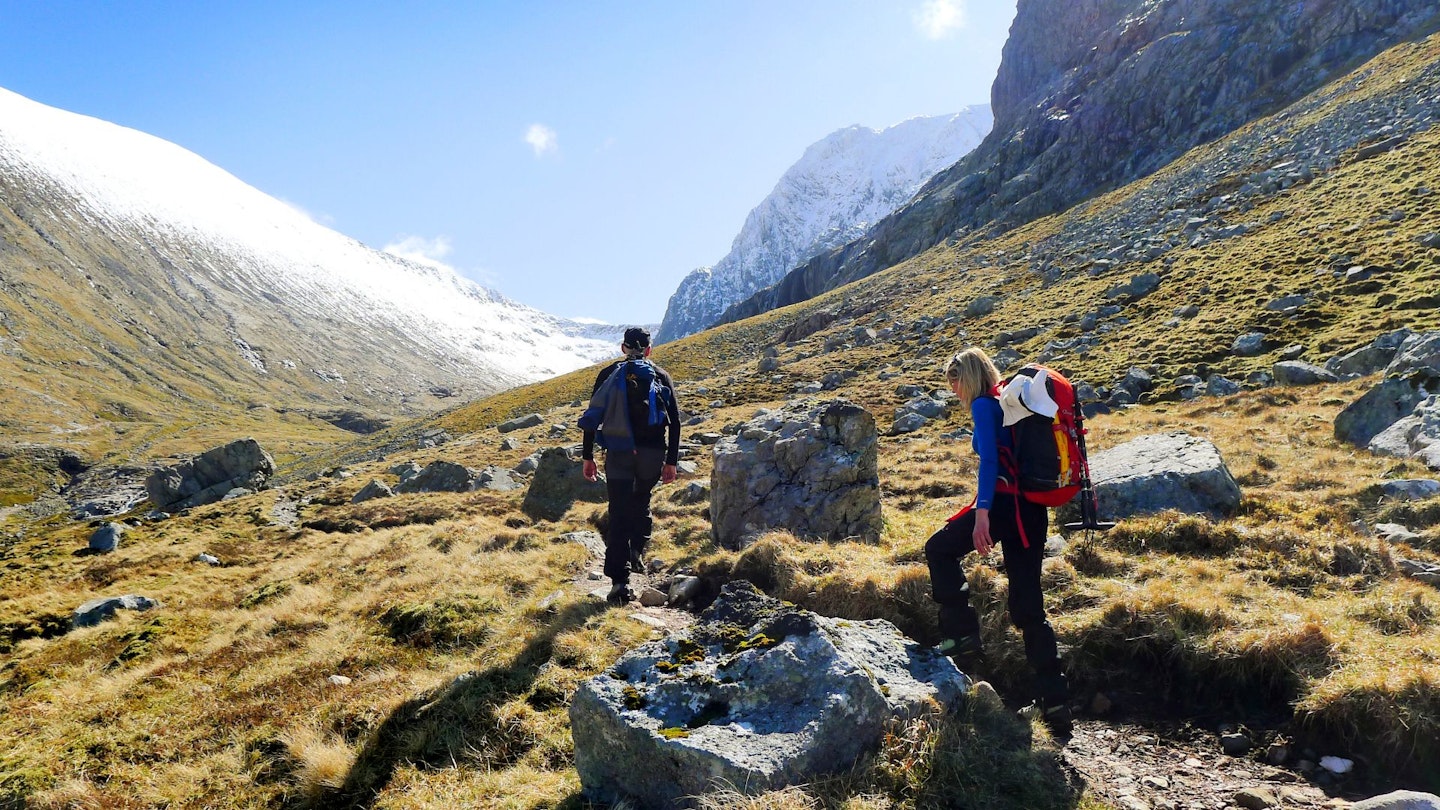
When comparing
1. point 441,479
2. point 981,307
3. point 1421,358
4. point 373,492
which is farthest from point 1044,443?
point 981,307

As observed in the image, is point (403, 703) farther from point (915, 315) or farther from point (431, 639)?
point (915, 315)

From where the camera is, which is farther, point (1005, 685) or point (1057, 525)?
point (1057, 525)

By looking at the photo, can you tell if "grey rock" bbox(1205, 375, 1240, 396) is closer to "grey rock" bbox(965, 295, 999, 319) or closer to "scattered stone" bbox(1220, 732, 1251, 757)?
"scattered stone" bbox(1220, 732, 1251, 757)

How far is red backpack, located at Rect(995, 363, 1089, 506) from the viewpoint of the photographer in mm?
5406

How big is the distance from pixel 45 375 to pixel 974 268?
176 m

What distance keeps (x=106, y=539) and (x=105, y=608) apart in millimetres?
13116

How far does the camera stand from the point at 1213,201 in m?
46.9

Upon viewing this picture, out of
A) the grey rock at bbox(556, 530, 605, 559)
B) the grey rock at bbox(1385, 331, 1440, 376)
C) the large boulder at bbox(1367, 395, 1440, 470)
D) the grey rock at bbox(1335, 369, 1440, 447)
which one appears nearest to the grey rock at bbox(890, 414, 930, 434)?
the grey rock at bbox(1335, 369, 1440, 447)

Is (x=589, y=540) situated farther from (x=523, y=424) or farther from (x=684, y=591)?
(x=523, y=424)

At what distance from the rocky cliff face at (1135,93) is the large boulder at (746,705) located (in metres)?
100

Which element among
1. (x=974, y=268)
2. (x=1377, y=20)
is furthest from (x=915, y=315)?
(x=1377, y=20)

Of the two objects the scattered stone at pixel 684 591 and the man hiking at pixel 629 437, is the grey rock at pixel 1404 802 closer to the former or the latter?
→ the man hiking at pixel 629 437

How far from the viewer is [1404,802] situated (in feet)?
11.6

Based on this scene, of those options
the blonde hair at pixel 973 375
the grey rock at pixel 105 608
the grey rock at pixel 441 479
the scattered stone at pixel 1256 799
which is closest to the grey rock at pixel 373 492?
the grey rock at pixel 441 479
